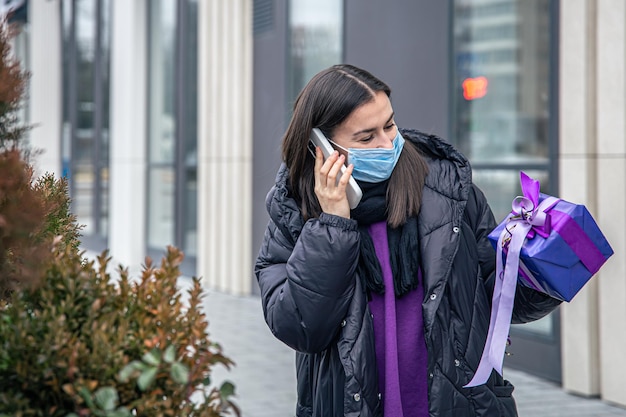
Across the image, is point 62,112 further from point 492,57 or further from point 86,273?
point 86,273

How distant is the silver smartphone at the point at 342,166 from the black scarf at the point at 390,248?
30 mm

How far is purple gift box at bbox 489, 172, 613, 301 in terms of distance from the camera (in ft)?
8.02

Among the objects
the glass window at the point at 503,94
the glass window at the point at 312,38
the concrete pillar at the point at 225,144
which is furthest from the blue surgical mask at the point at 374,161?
the concrete pillar at the point at 225,144

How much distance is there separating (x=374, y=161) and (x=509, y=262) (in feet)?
1.66

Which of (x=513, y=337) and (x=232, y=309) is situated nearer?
(x=513, y=337)

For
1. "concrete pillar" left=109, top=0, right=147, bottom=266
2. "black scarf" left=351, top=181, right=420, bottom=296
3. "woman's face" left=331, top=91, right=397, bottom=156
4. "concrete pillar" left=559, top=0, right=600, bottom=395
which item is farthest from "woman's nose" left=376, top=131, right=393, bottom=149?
"concrete pillar" left=109, top=0, right=147, bottom=266

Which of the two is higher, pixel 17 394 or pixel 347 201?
pixel 347 201

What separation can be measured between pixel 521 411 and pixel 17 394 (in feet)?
15.4

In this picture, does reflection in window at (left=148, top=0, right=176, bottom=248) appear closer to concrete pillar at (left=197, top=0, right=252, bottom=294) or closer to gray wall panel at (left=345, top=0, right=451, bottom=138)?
concrete pillar at (left=197, top=0, right=252, bottom=294)

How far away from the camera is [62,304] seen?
174 cm

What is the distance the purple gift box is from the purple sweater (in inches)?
13.4

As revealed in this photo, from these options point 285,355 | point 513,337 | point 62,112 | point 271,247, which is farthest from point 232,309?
point 62,112

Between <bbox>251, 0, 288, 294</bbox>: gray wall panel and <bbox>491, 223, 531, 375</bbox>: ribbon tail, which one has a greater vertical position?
<bbox>251, 0, 288, 294</bbox>: gray wall panel

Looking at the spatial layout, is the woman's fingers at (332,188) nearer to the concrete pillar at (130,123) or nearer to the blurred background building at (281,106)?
the blurred background building at (281,106)
